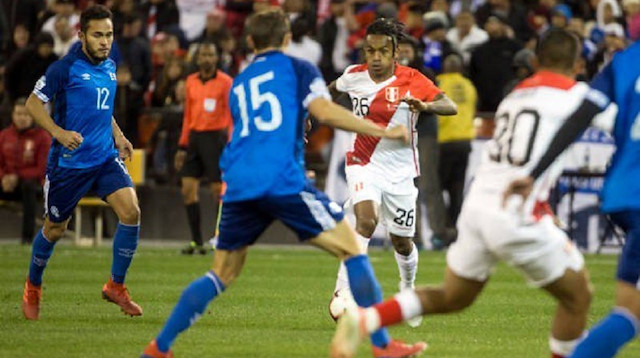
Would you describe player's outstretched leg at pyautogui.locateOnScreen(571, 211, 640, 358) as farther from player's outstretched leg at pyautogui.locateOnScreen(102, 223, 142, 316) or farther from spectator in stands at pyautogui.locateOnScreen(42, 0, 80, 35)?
spectator in stands at pyautogui.locateOnScreen(42, 0, 80, 35)

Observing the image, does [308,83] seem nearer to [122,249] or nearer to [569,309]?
[569,309]

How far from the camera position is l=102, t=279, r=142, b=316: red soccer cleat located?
12172 millimetres

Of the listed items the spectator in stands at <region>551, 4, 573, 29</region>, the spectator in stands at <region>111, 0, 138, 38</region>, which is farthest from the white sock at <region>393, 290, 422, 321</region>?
the spectator in stands at <region>111, 0, 138, 38</region>

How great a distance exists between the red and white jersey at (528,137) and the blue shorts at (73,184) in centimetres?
484

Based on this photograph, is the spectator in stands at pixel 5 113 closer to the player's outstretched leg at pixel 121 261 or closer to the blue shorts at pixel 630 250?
the player's outstretched leg at pixel 121 261

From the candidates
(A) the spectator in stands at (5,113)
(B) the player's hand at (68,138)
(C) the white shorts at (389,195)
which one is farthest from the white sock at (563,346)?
(A) the spectator in stands at (5,113)

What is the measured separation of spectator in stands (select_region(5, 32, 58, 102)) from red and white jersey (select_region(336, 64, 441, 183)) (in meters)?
12.1

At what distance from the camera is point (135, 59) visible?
24469mm

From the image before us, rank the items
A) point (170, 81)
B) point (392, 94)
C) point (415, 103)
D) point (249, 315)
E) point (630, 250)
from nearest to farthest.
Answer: point (630, 250)
point (415, 103)
point (392, 94)
point (249, 315)
point (170, 81)

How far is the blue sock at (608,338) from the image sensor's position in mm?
7793

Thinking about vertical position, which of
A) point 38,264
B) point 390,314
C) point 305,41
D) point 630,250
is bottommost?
point 38,264

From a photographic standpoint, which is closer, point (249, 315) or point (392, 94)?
point (392, 94)

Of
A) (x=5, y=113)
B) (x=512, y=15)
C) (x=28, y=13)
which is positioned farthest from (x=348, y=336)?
(x=28, y=13)

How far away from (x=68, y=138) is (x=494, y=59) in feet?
41.9
